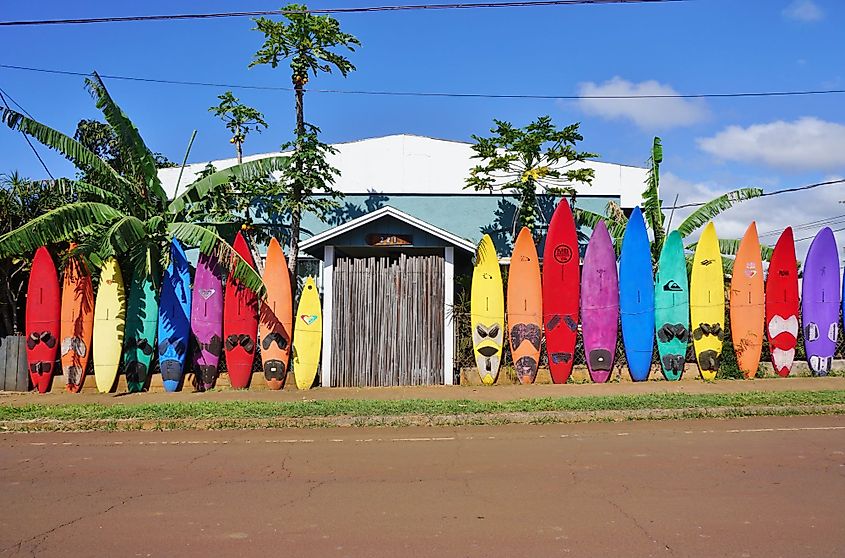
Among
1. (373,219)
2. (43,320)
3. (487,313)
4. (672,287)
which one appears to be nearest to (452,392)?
(487,313)

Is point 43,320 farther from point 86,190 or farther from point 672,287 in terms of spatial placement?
point 672,287

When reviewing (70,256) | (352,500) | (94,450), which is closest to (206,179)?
(70,256)

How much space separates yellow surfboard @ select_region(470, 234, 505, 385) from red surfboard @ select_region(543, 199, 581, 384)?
0.90 meters

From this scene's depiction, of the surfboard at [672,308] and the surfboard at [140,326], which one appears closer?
the surfboard at [140,326]

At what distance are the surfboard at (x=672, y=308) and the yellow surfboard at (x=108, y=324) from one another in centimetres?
1005

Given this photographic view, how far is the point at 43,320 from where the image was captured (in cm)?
1438

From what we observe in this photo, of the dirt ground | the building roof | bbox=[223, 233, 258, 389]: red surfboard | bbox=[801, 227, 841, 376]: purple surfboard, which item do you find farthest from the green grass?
the building roof

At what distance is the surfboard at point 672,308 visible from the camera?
47.6 ft

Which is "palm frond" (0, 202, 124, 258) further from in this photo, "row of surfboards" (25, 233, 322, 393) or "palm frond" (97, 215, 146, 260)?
"row of surfboards" (25, 233, 322, 393)

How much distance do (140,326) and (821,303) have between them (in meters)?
13.0

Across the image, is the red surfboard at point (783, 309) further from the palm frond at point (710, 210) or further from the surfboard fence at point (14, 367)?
the surfboard fence at point (14, 367)

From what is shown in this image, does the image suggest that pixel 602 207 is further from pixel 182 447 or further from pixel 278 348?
pixel 182 447

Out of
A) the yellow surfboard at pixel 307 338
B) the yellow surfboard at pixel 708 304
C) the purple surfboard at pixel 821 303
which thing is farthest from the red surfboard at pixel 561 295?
the purple surfboard at pixel 821 303

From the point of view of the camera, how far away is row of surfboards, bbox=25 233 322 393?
14109 millimetres
